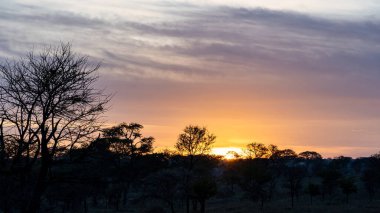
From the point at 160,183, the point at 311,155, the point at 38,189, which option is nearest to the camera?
the point at 38,189

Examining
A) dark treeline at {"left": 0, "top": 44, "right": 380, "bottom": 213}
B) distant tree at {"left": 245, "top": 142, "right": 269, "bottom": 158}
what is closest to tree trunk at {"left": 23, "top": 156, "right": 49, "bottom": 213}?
dark treeline at {"left": 0, "top": 44, "right": 380, "bottom": 213}

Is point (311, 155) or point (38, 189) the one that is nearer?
point (38, 189)

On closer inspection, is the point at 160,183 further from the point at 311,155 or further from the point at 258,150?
the point at 311,155

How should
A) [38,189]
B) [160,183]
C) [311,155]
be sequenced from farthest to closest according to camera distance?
[311,155] → [160,183] → [38,189]

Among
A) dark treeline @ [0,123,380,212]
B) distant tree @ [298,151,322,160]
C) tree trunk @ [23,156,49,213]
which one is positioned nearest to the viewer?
tree trunk @ [23,156,49,213]

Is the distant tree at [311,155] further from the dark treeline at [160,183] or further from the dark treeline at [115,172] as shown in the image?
the dark treeline at [160,183]

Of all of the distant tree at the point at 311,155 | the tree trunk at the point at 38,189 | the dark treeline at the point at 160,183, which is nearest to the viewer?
the tree trunk at the point at 38,189

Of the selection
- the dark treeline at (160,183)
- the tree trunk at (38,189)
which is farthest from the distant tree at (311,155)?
the tree trunk at (38,189)

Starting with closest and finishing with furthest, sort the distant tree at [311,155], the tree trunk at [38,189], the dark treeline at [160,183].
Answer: the tree trunk at [38,189] < the dark treeline at [160,183] < the distant tree at [311,155]

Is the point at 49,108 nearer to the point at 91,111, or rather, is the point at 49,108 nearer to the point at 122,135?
the point at 91,111

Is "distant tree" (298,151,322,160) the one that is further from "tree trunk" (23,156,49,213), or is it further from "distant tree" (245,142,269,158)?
"tree trunk" (23,156,49,213)

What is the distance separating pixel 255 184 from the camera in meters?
68.9

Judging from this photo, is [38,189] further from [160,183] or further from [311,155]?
[311,155]

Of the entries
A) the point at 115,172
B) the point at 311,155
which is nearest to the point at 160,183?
the point at 115,172
